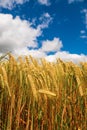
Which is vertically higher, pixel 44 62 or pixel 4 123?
pixel 44 62

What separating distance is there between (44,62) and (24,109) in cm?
56

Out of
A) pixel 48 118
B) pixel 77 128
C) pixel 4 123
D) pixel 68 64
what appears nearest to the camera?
pixel 4 123

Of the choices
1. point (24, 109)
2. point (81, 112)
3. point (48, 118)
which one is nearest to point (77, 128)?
point (81, 112)

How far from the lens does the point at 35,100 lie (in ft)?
7.85

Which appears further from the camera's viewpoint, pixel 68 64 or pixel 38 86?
pixel 68 64

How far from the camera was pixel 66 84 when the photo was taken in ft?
9.39

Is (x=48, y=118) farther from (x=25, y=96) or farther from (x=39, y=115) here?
(x=25, y=96)

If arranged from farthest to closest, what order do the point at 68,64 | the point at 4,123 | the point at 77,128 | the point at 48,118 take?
the point at 68,64 → the point at 77,128 → the point at 48,118 → the point at 4,123

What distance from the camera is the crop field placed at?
7.68ft

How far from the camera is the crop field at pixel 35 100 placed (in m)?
2.34

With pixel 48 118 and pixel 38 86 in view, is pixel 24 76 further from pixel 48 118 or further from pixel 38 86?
pixel 48 118

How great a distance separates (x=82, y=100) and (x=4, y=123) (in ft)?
2.70

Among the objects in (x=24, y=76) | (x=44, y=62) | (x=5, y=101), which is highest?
(x=44, y=62)

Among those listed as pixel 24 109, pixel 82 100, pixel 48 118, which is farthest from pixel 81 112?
pixel 24 109
